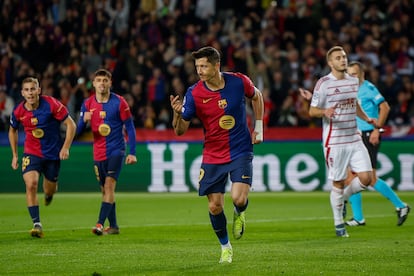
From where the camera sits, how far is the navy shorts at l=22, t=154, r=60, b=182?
14180mm

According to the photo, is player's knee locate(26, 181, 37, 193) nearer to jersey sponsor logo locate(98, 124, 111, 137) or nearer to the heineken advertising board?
jersey sponsor logo locate(98, 124, 111, 137)

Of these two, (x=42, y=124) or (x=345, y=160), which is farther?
(x=42, y=124)

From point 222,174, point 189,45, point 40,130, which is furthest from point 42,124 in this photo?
point 189,45

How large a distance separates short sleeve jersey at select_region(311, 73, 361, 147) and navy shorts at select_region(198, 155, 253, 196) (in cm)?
265

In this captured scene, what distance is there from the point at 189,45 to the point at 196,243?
13.6m

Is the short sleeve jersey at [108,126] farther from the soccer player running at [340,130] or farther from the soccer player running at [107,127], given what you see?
the soccer player running at [340,130]

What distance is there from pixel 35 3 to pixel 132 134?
14.2 meters

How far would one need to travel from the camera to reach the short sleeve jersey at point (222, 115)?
1072cm

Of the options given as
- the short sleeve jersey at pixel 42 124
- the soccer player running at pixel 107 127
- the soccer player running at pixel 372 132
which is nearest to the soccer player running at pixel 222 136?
the soccer player running at pixel 107 127

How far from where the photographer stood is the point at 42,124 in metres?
14.3

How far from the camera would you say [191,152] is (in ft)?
73.4

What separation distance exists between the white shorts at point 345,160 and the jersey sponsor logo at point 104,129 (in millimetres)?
3429

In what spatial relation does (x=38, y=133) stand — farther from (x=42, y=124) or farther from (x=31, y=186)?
(x=31, y=186)

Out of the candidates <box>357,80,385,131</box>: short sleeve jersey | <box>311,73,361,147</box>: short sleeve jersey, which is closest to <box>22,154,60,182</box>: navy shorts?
<box>311,73,361,147</box>: short sleeve jersey
